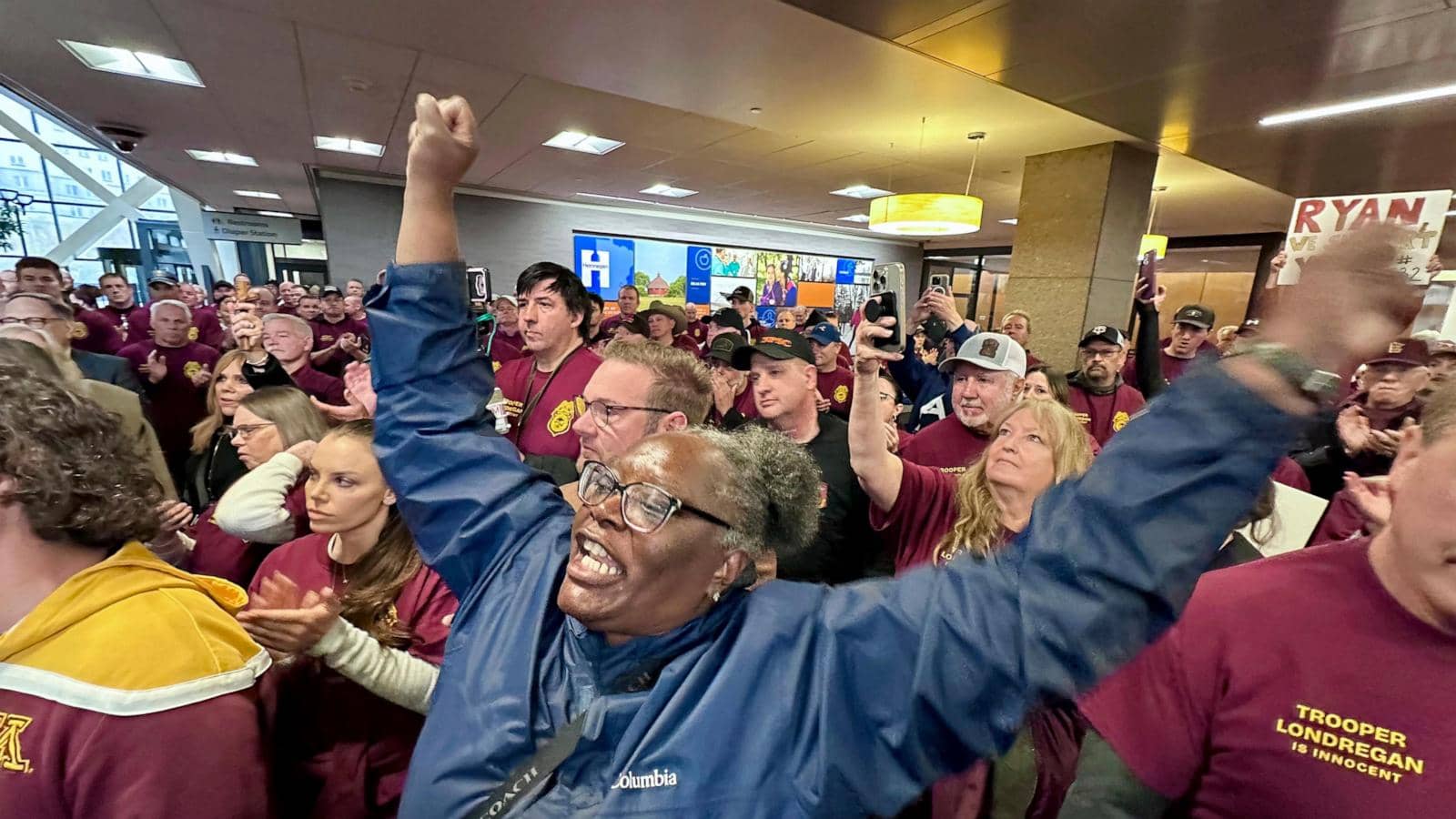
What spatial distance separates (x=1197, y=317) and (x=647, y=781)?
19.5 ft

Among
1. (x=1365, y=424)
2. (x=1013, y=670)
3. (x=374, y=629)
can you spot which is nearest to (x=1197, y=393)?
(x=1013, y=670)

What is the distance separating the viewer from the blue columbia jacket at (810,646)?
0.69m

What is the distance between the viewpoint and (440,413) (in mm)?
1145

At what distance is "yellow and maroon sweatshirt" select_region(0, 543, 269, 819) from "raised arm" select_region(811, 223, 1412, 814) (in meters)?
0.96

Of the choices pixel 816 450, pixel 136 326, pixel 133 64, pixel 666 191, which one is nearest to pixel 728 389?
pixel 816 450

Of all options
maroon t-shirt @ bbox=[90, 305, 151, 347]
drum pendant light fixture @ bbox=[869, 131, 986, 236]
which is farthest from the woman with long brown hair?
maroon t-shirt @ bbox=[90, 305, 151, 347]

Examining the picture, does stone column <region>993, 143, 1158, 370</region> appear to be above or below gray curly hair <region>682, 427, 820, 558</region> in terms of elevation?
above

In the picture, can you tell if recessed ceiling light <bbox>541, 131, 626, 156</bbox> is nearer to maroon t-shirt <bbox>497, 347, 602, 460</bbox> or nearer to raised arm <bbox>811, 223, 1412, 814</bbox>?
maroon t-shirt <bbox>497, 347, 602, 460</bbox>

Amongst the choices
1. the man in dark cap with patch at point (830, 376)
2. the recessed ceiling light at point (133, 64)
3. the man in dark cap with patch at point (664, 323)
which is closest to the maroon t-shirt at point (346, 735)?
the man in dark cap with patch at point (830, 376)

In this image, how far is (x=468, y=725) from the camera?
918 millimetres

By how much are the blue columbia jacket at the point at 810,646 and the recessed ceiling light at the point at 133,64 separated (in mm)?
6087

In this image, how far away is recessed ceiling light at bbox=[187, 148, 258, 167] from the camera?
319 inches

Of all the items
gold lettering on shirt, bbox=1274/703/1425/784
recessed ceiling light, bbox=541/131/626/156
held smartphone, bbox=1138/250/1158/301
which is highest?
recessed ceiling light, bbox=541/131/626/156

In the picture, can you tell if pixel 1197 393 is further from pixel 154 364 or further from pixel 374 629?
pixel 154 364
